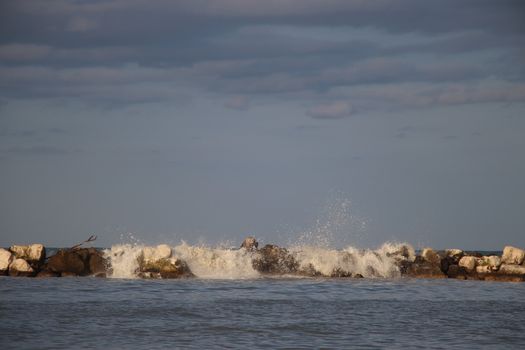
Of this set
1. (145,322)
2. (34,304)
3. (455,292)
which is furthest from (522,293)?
(34,304)

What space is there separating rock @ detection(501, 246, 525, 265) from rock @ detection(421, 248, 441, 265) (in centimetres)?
353

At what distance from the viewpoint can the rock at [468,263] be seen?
45.2 metres

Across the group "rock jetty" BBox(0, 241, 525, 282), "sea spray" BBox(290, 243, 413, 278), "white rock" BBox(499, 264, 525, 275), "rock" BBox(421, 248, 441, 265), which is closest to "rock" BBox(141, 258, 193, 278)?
"rock jetty" BBox(0, 241, 525, 282)

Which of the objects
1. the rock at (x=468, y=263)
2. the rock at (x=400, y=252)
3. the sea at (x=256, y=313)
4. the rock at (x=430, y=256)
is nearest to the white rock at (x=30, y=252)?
the sea at (x=256, y=313)

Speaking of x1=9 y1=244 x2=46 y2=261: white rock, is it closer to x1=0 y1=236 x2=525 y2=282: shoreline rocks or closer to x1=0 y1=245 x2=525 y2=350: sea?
x1=0 y1=236 x2=525 y2=282: shoreline rocks

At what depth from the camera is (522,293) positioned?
36719mm

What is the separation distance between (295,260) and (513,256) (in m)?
12.0

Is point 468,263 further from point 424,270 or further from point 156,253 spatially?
point 156,253

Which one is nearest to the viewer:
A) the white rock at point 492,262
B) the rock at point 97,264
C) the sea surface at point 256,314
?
the sea surface at point 256,314

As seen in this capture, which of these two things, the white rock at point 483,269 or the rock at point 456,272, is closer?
the white rock at point 483,269

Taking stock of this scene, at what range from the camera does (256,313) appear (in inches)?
1118

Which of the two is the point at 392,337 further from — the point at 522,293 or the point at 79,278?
the point at 79,278

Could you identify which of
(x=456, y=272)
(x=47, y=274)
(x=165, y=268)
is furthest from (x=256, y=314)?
(x=456, y=272)

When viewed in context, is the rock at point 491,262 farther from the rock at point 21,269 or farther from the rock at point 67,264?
the rock at point 21,269
